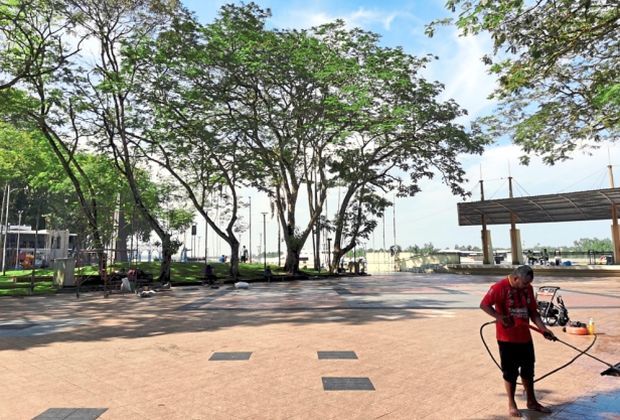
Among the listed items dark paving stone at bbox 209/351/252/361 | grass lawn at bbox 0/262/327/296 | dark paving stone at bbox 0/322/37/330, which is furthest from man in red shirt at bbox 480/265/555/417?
grass lawn at bbox 0/262/327/296

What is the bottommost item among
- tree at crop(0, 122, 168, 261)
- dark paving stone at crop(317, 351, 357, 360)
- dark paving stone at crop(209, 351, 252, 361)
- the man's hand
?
dark paving stone at crop(317, 351, 357, 360)

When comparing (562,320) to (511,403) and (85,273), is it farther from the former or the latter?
(85,273)

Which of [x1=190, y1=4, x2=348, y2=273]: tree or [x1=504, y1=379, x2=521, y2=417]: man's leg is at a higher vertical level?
[x1=190, y1=4, x2=348, y2=273]: tree

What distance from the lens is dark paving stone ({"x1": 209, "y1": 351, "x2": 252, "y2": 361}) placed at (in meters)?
6.99

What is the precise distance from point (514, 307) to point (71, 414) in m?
4.56

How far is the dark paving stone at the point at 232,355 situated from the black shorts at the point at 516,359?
3843 millimetres

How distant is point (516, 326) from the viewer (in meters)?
4.58

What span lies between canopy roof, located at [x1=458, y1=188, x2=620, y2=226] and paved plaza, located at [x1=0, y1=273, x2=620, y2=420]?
18871mm

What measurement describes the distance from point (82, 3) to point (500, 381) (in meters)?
21.9

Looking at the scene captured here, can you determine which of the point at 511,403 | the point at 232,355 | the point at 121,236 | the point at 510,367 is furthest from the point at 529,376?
the point at 121,236

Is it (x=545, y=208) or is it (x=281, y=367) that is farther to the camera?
(x=545, y=208)

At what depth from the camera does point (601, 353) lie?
7215 millimetres

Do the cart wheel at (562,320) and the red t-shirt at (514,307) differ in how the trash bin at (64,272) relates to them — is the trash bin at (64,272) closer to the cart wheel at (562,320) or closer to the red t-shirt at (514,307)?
the cart wheel at (562,320)

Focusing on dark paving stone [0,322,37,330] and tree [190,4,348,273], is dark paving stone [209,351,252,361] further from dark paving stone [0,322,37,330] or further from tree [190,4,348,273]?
tree [190,4,348,273]
